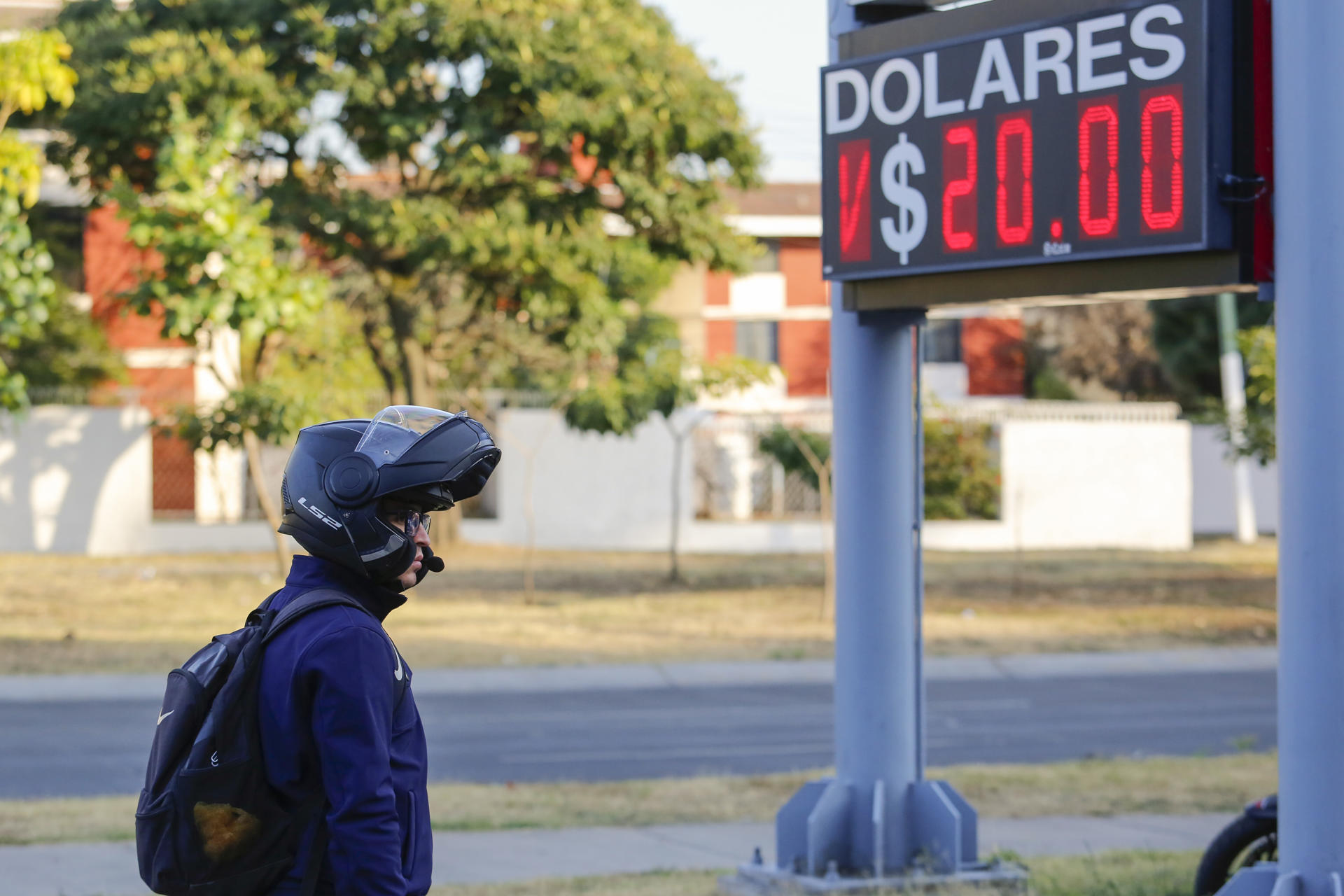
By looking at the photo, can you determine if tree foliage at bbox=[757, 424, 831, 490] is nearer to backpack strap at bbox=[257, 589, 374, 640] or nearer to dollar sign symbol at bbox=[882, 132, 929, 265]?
dollar sign symbol at bbox=[882, 132, 929, 265]

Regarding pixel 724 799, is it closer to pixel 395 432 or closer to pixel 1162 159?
pixel 1162 159

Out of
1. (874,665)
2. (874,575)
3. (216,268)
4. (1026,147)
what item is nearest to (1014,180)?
(1026,147)

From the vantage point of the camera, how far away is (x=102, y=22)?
2205cm

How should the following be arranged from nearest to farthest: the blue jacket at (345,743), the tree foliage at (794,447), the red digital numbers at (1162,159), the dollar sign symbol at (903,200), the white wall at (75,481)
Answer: the blue jacket at (345,743)
the red digital numbers at (1162,159)
the dollar sign symbol at (903,200)
the tree foliage at (794,447)
the white wall at (75,481)

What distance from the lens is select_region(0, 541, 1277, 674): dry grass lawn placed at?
683 inches

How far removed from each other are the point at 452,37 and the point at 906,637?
15.3 metres

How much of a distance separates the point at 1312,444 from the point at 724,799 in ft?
17.1

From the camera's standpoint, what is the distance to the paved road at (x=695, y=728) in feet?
36.9

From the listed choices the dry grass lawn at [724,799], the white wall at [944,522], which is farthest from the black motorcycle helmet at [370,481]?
the white wall at [944,522]

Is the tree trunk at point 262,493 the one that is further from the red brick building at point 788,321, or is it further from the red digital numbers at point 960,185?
the red brick building at point 788,321

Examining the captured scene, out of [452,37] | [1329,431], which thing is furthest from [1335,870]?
[452,37]

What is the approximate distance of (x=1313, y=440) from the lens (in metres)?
5.28

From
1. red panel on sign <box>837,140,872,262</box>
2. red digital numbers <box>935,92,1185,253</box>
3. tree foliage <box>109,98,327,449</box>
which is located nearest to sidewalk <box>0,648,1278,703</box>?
tree foliage <box>109,98,327,449</box>

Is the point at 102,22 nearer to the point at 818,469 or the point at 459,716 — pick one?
the point at 818,469
